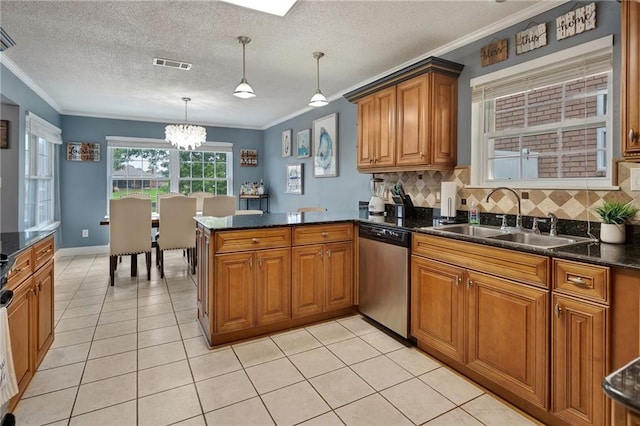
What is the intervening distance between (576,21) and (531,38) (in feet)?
0.96

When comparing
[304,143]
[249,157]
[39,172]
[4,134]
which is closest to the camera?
[4,134]

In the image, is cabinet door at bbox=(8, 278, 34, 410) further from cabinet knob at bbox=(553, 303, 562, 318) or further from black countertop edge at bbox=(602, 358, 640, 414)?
cabinet knob at bbox=(553, 303, 562, 318)

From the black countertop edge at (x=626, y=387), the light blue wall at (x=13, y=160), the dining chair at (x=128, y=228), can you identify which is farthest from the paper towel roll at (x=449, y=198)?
the light blue wall at (x=13, y=160)

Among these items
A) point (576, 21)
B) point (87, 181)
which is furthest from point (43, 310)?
point (87, 181)

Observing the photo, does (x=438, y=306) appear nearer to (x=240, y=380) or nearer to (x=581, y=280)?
(x=581, y=280)

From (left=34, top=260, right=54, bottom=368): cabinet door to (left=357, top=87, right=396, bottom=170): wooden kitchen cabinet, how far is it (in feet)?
9.18

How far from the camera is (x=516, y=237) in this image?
7.87 feet

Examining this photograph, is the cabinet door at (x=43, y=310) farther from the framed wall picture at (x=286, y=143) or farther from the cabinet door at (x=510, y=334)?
the framed wall picture at (x=286, y=143)

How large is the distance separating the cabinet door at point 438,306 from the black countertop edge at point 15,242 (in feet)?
7.69

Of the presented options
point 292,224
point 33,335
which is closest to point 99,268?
point 33,335

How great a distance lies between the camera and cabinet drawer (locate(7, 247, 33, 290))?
1762mm

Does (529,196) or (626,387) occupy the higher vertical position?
(529,196)

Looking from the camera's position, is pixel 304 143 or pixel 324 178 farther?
pixel 304 143

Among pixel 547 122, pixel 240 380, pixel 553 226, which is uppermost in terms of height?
pixel 547 122
